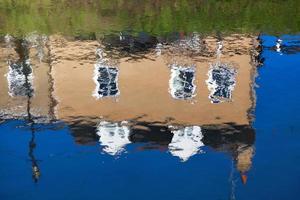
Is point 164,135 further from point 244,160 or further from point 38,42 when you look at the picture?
point 38,42

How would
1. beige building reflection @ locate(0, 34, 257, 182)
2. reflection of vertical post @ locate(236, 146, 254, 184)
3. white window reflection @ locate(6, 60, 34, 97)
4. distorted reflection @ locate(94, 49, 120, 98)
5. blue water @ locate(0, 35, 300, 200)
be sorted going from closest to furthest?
blue water @ locate(0, 35, 300, 200), reflection of vertical post @ locate(236, 146, 254, 184), beige building reflection @ locate(0, 34, 257, 182), distorted reflection @ locate(94, 49, 120, 98), white window reflection @ locate(6, 60, 34, 97)

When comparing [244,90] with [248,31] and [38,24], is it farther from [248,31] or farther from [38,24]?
[38,24]

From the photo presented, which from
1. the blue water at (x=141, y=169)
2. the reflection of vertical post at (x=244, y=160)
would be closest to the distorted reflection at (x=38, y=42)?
A: the blue water at (x=141, y=169)

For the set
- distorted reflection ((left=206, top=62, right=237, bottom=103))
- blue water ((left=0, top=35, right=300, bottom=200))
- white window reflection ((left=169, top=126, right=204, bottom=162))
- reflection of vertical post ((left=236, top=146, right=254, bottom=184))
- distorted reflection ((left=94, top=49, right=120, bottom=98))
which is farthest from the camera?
distorted reflection ((left=94, top=49, right=120, bottom=98))

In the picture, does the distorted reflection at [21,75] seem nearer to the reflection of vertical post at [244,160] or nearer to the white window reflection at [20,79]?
the white window reflection at [20,79]

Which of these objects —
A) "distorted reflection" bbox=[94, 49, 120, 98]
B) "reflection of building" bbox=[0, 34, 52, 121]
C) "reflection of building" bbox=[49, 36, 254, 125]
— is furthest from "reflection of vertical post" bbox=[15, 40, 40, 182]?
"distorted reflection" bbox=[94, 49, 120, 98]

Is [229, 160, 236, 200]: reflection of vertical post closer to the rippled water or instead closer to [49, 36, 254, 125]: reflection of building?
the rippled water

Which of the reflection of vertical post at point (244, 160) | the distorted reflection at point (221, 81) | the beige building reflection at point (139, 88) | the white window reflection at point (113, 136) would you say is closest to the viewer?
the reflection of vertical post at point (244, 160)
